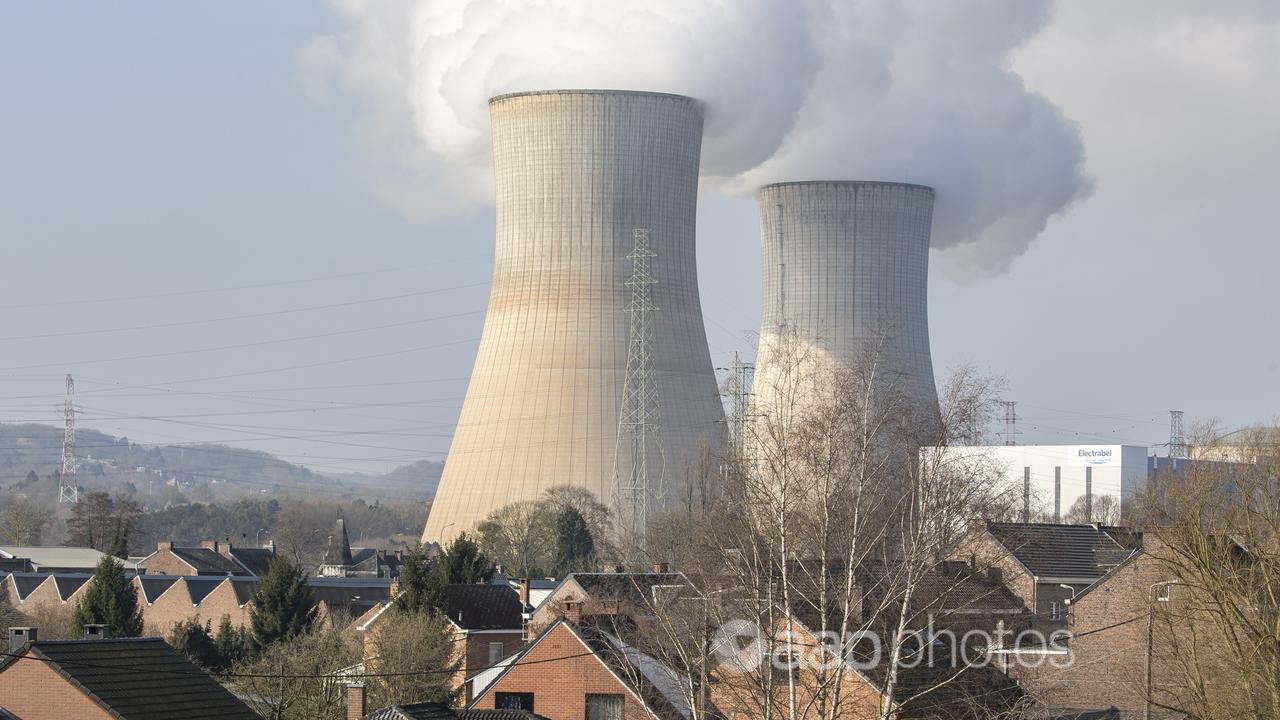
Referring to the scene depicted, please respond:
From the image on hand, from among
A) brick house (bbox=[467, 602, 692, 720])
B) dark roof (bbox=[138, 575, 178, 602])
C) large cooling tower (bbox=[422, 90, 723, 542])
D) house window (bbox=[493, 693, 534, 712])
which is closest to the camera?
brick house (bbox=[467, 602, 692, 720])

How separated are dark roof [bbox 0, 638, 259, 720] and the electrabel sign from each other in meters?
41.8

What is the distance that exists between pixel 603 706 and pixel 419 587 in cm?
638

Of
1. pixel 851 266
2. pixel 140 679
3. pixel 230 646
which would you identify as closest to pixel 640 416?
pixel 851 266

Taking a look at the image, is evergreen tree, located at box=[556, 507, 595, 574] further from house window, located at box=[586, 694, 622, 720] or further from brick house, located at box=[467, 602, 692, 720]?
house window, located at box=[586, 694, 622, 720]

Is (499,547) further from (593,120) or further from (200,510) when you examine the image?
(200,510)

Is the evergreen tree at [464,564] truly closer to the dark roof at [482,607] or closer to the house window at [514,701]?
the dark roof at [482,607]

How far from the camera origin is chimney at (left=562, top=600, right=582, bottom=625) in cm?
1908

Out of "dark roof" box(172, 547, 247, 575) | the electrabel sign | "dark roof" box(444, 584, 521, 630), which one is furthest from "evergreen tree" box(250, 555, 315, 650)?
the electrabel sign

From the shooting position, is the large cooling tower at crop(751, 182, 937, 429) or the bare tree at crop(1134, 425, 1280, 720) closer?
the bare tree at crop(1134, 425, 1280, 720)

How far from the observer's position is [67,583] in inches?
1420

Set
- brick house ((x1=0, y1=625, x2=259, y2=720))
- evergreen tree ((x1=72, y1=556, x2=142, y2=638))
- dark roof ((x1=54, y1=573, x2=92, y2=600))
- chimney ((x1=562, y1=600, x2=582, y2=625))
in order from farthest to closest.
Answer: dark roof ((x1=54, y1=573, x2=92, y2=600)) < evergreen tree ((x1=72, y1=556, x2=142, y2=638)) < chimney ((x1=562, y1=600, x2=582, y2=625)) < brick house ((x1=0, y1=625, x2=259, y2=720))

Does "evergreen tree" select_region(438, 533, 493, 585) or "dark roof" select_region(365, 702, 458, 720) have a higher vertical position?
"evergreen tree" select_region(438, 533, 493, 585)

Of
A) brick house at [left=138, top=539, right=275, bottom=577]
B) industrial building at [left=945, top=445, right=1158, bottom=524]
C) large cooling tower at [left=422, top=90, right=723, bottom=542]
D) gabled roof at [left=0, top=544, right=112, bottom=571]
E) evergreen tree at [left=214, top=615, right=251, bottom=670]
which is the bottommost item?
evergreen tree at [left=214, top=615, right=251, bottom=670]

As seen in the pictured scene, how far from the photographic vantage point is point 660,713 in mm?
Result: 16484
